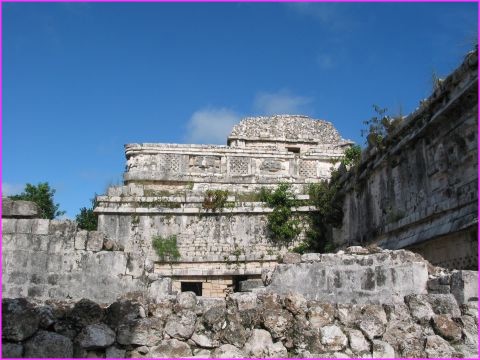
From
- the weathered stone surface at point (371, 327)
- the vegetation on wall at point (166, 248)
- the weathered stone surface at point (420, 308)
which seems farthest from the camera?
the vegetation on wall at point (166, 248)

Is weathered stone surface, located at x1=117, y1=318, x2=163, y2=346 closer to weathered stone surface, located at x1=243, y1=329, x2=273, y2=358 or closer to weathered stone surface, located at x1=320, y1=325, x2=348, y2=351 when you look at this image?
weathered stone surface, located at x1=243, y1=329, x2=273, y2=358

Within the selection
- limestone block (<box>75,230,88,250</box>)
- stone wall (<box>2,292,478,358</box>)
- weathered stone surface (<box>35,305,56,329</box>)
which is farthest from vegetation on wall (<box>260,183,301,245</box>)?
weathered stone surface (<box>35,305,56,329</box>)

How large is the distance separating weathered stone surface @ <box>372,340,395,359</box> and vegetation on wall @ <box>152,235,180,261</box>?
13.1 meters

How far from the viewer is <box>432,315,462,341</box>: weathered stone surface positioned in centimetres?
432

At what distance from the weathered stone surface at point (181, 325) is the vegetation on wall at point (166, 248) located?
42.3 ft

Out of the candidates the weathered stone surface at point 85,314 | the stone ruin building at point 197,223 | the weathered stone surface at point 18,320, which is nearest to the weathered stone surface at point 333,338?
the weathered stone surface at point 85,314

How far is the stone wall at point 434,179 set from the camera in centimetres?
909

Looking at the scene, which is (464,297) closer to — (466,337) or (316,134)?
(466,337)

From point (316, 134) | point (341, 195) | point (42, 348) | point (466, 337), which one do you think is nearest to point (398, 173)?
point (341, 195)

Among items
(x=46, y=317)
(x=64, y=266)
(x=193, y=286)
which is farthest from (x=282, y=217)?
(x=46, y=317)

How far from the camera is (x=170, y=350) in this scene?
3.99m

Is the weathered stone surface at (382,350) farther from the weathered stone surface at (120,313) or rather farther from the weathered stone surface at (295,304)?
the weathered stone surface at (120,313)

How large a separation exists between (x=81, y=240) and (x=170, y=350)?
16.1ft

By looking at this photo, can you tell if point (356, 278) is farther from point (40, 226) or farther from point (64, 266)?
point (40, 226)
